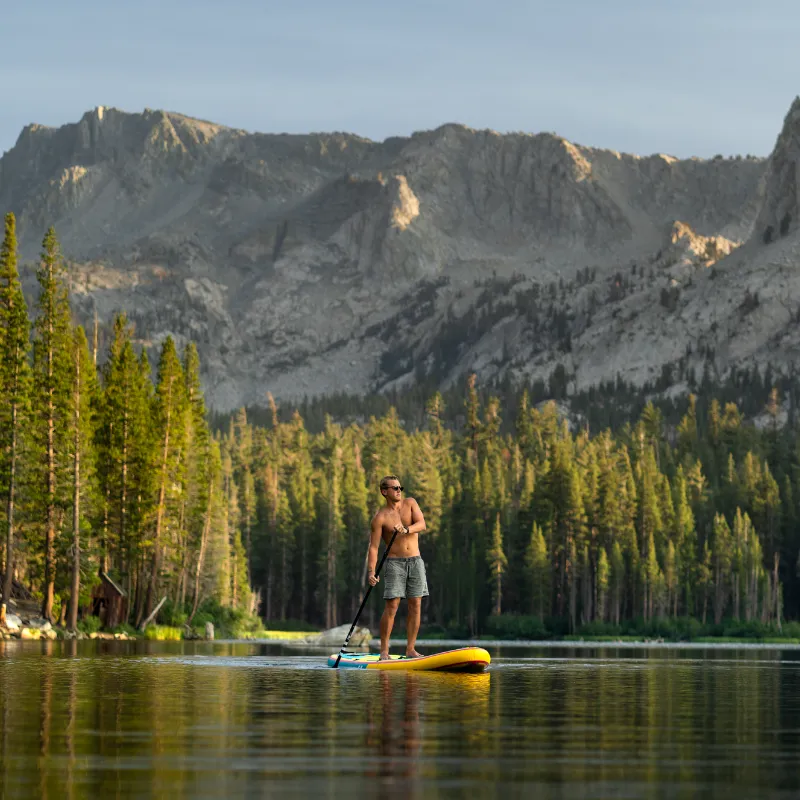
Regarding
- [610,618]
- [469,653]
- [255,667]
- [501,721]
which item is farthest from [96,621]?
[610,618]

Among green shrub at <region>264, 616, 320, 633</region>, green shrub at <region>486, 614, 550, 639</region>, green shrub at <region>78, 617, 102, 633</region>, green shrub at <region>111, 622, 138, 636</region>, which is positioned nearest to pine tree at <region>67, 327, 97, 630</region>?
green shrub at <region>78, 617, 102, 633</region>

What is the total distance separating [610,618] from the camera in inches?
6043

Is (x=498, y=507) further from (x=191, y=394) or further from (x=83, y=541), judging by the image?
(x=83, y=541)

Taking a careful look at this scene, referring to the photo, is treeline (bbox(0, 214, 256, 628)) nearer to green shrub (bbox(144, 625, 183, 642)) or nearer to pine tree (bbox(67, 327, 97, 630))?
pine tree (bbox(67, 327, 97, 630))

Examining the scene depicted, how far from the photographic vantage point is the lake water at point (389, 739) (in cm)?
1032

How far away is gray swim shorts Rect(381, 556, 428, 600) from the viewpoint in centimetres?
2539

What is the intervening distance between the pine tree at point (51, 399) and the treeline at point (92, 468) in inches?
2.8

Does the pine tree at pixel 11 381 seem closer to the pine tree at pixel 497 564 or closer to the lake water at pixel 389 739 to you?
the lake water at pixel 389 739

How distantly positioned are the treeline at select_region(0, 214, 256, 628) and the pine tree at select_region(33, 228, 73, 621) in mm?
70

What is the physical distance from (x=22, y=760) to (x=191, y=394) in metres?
80.0

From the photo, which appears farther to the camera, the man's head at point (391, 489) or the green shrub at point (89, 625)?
the green shrub at point (89, 625)

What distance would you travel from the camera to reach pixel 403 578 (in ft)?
83.9

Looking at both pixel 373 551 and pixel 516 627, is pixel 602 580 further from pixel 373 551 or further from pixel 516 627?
pixel 373 551

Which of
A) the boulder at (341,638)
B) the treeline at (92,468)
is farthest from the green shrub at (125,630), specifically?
the boulder at (341,638)
